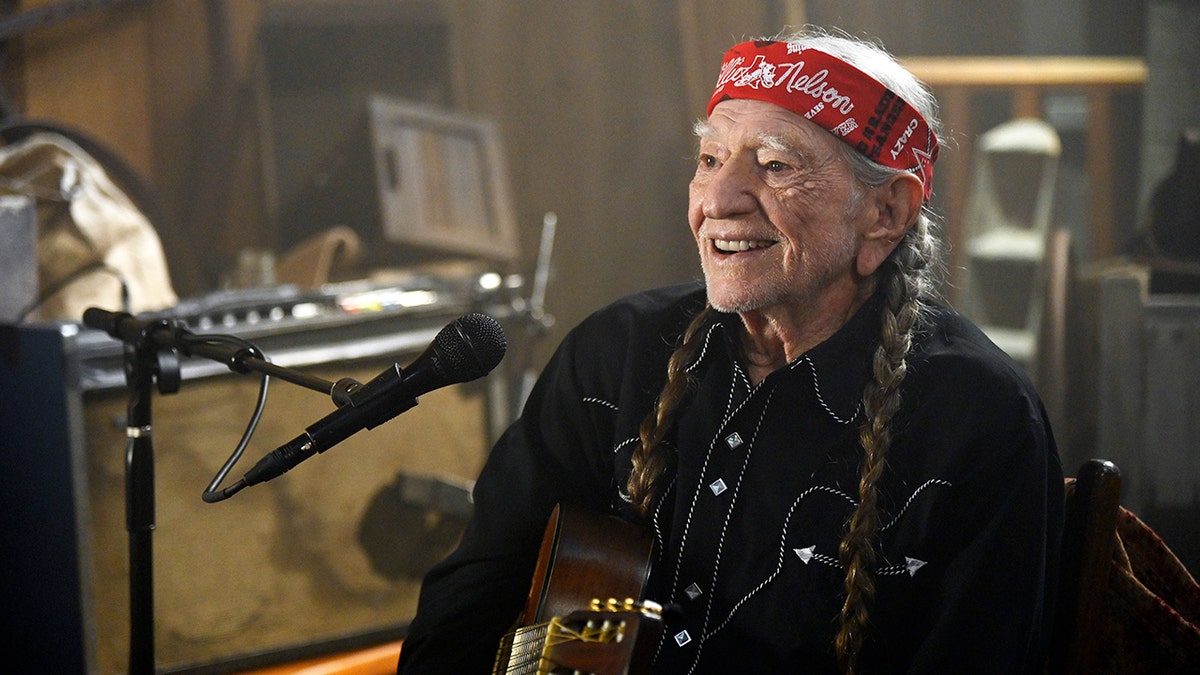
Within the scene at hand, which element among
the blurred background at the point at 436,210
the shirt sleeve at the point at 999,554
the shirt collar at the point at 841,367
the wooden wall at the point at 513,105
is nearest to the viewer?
the shirt sleeve at the point at 999,554

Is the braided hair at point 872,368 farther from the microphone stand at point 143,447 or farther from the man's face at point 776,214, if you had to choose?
the microphone stand at point 143,447

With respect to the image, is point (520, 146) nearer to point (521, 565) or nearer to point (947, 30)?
point (947, 30)

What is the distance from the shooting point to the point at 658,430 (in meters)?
2.00

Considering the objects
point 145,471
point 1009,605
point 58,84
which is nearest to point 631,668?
point 1009,605

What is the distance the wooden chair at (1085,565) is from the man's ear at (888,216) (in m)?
0.49

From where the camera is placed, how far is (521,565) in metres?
2.02

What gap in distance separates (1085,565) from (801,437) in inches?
18.6

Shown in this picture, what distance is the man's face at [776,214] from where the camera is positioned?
1.95 meters

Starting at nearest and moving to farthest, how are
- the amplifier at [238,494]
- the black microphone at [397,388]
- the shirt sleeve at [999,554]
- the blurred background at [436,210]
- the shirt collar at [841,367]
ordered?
the black microphone at [397,388]
the shirt sleeve at [999,554]
the shirt collar at [841,367]
the amplifier at [238,494]
the blurred background at [436,210]

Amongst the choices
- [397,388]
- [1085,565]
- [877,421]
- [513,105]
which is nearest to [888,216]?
[877,421]

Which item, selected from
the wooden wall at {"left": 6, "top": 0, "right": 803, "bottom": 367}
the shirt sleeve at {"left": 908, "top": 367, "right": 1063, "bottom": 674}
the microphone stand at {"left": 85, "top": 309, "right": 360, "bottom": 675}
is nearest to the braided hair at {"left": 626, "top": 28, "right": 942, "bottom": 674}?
the shirt sleeve at {"left": 908, "top": 367, "right": 1063, "bottom": 674}

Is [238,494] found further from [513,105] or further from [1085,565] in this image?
[513,105]

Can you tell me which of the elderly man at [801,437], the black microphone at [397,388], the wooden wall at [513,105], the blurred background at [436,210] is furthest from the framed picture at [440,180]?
the black microphone at [397,388]

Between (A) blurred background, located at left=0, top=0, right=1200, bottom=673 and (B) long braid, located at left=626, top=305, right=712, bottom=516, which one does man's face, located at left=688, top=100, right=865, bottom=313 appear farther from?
(A) blurred background, located at left=0, top=0, right=1200, bottom=673
